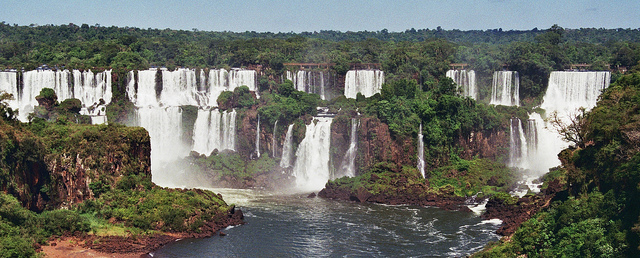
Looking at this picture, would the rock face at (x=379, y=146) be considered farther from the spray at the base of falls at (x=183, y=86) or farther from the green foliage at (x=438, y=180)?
the spray at the base of falls at (x=183, y=86)

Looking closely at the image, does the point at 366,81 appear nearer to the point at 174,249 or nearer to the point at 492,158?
the point at 492,158

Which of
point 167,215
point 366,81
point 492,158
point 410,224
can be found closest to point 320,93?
point 366,81

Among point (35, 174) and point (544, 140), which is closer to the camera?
point (35, 174)

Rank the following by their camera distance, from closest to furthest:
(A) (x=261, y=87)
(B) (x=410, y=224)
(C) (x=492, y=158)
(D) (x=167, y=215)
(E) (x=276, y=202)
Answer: (D) (x=167, y=215), (B) (x=410, y=224), (E) (x=276, y=202), (C) (x=492, y=158), (A) (x=261, y=87)

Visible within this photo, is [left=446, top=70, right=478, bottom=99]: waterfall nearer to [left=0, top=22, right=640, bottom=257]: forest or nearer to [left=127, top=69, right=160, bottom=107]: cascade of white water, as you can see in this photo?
[left=0, top=22, right=640, bottom=257]: forest

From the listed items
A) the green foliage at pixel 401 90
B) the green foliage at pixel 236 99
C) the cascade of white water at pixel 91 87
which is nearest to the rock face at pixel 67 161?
the green foliage at pixel 236 99

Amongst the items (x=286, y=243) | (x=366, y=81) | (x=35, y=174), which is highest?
(x=366, y=81)

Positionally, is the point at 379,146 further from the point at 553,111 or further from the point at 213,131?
the point at 553,111
